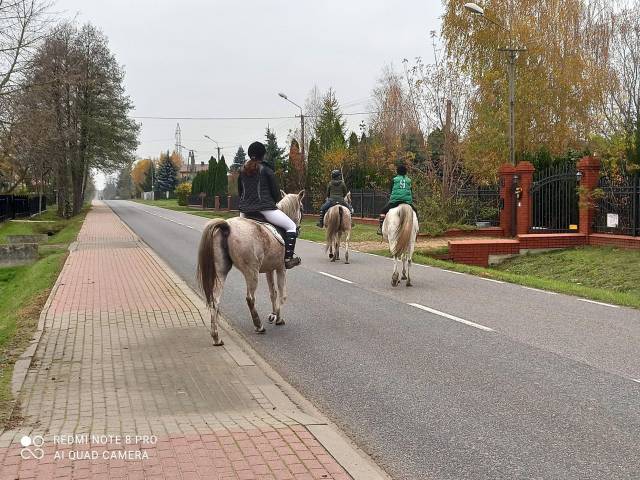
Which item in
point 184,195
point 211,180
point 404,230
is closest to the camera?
point 404,230

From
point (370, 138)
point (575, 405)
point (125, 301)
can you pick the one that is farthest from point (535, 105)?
point (575, 405)

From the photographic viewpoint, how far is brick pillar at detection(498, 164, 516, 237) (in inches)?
1030

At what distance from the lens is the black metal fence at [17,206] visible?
1719 inches

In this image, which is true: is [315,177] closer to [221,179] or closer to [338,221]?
[338,221]

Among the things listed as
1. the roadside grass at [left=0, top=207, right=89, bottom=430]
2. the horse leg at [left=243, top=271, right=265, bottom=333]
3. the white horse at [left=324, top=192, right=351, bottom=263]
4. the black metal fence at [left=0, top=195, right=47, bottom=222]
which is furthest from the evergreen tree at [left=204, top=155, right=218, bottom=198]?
the horse leg at [left=243, top=271, right=265, bottom=333]

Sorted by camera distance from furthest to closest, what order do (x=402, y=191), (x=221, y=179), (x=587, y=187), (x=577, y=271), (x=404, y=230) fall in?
(x=221, y=179) < (x=587, y=187) < (x=577, y=271) < (x=402, y=191) < (x=404, y=230)

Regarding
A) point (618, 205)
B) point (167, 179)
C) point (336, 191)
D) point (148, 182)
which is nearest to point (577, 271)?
point (618, 205)

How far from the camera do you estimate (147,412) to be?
18.6ft

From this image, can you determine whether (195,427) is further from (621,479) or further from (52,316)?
(52,316)

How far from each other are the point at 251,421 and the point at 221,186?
7580 cm

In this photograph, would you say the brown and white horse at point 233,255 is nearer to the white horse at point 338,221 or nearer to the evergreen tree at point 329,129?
the white horse at point 338,221

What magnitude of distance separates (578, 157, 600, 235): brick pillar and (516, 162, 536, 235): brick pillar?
3231 mm

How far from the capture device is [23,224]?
42.5 meters

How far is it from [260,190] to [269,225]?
484mm
